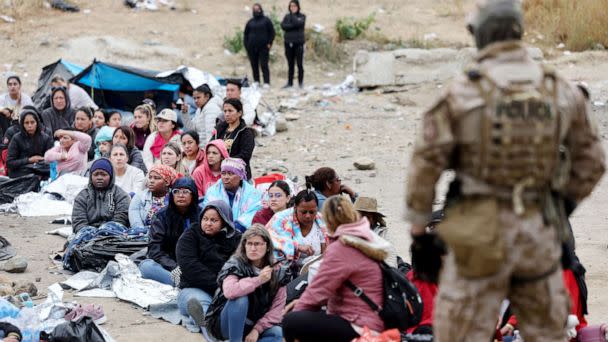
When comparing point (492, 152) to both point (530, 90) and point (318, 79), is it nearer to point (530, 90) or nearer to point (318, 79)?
point (530, 90)

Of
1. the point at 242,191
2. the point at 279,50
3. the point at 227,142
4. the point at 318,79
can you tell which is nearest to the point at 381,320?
the point at 242,191

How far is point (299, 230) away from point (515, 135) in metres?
3.89

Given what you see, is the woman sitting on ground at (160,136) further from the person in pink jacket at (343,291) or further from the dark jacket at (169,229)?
the person in pink jacket at (343,291)

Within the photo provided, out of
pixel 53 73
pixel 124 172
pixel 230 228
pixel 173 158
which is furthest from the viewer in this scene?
pixel 53 73

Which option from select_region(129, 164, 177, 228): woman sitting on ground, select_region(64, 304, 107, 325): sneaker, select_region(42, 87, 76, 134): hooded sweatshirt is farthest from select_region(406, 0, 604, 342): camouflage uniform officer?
select_region(42, 87, 76, 134): hooded sweatshirt

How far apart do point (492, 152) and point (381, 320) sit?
1.81 meters

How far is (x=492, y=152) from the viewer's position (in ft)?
14.3

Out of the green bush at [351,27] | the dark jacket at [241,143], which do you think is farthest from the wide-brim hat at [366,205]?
the green bush at [351,27]

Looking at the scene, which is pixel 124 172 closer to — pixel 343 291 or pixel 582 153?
pixel 343 291

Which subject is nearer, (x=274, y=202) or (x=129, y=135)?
(x=274, y=202)

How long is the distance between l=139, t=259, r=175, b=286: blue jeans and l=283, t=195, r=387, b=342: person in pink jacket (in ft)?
8.55

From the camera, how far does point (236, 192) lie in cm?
920

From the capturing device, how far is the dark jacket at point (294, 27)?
1869cm

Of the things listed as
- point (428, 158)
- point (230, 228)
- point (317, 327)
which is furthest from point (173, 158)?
point (428, 158)
